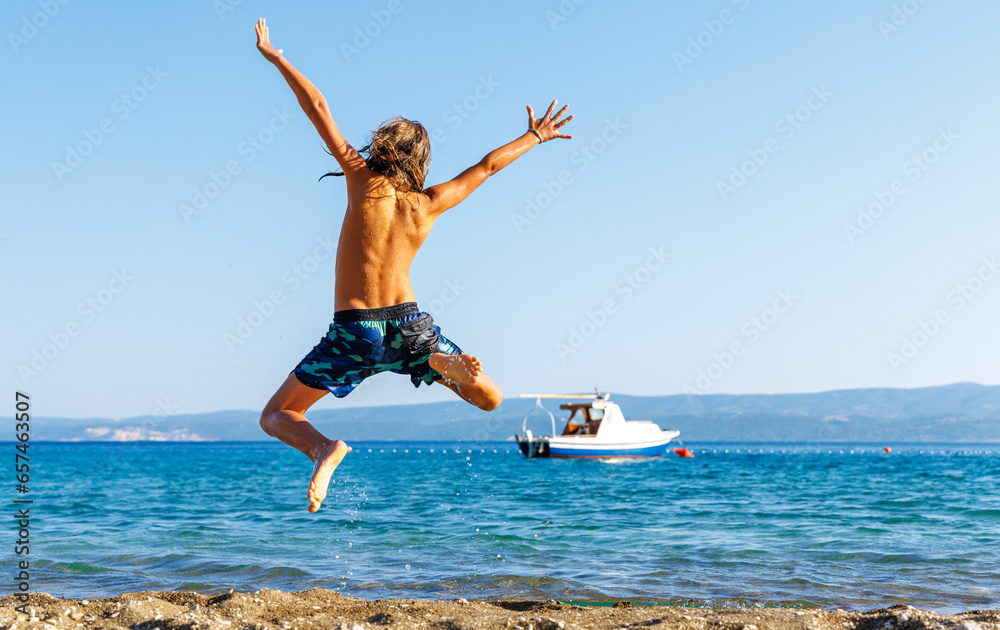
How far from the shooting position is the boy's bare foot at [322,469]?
13.3 feet

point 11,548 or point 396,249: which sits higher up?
point 396,249

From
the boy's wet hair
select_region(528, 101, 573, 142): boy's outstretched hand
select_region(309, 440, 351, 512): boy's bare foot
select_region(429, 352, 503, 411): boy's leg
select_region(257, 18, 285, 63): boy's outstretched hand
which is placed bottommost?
select_region(309, 440, 351, 512): boy's bare foot

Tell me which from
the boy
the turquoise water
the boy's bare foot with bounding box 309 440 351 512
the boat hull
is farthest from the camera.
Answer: the boat hull

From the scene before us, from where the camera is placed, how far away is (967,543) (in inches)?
478

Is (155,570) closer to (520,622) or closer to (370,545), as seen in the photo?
(370,545)

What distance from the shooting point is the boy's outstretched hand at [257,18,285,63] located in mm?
4492

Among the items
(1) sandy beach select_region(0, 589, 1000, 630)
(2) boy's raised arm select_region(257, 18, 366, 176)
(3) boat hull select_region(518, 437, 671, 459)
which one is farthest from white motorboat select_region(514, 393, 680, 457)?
(2) boy's raised arm select_region(257, 18, 366, 176)

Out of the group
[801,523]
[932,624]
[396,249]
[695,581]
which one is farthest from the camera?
[801,523]

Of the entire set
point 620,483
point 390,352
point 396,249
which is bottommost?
point 620,483

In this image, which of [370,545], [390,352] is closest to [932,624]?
[390,352]

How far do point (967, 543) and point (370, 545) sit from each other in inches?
346

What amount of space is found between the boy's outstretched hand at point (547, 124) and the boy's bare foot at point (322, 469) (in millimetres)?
2201

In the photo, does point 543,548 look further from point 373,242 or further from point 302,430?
point 373,242

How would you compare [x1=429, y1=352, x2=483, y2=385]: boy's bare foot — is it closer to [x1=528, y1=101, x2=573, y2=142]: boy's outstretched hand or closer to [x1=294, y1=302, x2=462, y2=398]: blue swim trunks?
[x1=294, y1=302, x2=462, y2=398]: blue swim trunks
